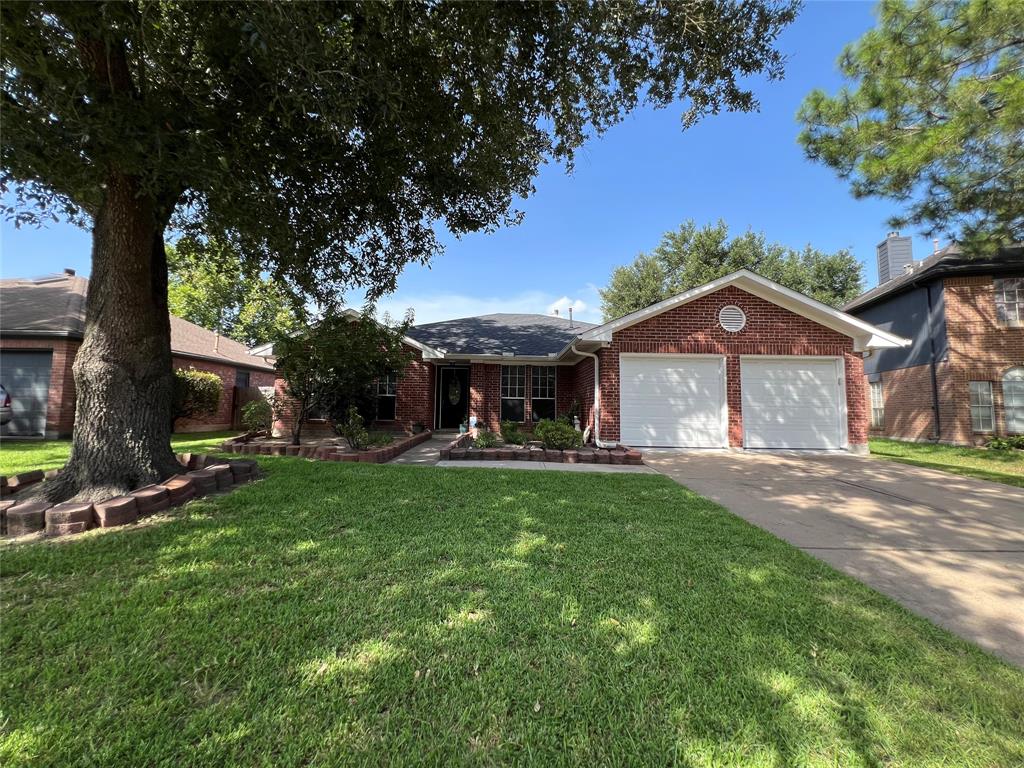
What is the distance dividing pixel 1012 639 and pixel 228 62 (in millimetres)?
7596

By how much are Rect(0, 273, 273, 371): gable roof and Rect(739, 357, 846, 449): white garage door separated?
14536 millimetres

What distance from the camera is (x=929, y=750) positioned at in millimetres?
1568

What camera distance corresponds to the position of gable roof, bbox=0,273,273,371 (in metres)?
10.8

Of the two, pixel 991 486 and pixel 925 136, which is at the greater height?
pixel 925 136

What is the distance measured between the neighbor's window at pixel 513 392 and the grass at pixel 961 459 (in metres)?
8.83

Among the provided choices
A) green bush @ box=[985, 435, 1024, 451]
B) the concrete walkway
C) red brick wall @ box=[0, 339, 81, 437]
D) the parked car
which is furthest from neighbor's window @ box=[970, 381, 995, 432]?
the parked car

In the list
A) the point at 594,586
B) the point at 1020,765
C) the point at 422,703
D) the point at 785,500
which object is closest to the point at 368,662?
the point at 422,703

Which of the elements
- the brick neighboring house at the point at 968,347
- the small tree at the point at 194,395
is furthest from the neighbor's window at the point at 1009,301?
the small tree at the point at 194,395

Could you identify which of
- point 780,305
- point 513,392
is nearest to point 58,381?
point 513,392

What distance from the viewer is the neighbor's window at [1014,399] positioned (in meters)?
12.4

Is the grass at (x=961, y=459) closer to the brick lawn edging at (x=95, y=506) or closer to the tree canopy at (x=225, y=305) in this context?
the brick lawn edging at (x=95, y=506)

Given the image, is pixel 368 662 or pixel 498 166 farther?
pixel 498 166

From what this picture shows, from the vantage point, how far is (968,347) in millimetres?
12812

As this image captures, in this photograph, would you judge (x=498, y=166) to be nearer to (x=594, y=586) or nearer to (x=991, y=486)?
(x=594, y=586)
